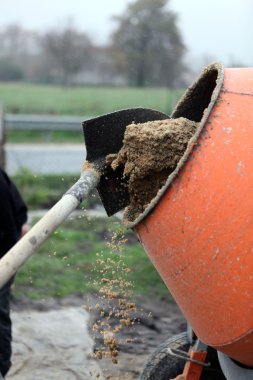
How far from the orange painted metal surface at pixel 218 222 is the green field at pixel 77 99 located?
13664 millimetres

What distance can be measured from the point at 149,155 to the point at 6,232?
137cm

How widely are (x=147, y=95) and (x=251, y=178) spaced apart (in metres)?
16.0

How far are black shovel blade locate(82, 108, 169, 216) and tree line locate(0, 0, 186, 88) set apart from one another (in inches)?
362

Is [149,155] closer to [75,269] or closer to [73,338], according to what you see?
[73,338]

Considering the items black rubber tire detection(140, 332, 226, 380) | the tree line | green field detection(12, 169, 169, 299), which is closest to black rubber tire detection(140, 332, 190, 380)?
black rubber tire detection(140, 332, 226, 380)

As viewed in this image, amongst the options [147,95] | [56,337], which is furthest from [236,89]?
[147,95]

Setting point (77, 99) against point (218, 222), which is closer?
point (218, 222)

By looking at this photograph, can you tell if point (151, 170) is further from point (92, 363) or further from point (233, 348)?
point (92, 363)

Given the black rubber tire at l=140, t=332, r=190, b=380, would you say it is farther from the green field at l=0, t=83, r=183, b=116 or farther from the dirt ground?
the green field at l=0, t=83, r=183, b=116

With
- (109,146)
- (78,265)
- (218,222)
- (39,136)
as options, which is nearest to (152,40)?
(39,136)

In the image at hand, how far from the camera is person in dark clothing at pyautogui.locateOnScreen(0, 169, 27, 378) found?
3473 millimetres

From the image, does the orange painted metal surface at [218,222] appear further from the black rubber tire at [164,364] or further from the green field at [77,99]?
the green field at [77,99]

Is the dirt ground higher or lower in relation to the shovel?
lower

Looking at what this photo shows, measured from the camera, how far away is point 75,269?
5.79 metres
